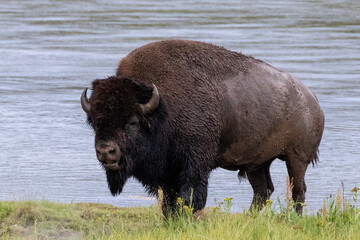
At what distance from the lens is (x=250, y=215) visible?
7.22 metres

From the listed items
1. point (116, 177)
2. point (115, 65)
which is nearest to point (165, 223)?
point (116, 177)

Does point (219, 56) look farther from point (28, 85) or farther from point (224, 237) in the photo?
point (28, 85)

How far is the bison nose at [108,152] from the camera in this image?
7.05 metres

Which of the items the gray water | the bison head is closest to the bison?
the bison head

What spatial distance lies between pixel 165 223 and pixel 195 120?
967mm

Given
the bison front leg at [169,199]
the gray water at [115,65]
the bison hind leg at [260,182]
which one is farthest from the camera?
the gray water at [115,65]

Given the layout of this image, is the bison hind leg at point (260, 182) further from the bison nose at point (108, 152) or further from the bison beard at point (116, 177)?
the bison nose at point (108, 152)

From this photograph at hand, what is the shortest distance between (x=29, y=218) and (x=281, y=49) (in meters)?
14.2

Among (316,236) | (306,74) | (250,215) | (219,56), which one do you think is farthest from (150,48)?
(306,74)

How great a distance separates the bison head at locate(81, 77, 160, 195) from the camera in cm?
716

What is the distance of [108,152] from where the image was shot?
23.2 feet

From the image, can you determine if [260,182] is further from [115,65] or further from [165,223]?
[115,65]

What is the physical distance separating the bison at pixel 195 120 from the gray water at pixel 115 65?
1052 mm

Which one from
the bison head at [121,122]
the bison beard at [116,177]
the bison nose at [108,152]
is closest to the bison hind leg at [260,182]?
the bison head at [121,122]
